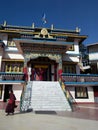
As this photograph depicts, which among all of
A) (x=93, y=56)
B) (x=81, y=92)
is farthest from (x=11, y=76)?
(x=93, y=56)

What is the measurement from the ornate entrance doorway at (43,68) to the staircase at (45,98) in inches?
150

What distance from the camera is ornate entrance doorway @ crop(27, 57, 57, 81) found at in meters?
18.7

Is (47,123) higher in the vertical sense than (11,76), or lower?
lower

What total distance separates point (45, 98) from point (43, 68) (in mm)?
7981

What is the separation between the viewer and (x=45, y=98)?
39.2 feet

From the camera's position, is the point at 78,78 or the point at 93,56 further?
the point at 93,56

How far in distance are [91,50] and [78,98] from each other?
8759mm

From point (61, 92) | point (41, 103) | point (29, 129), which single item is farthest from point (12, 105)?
point (61, 92)

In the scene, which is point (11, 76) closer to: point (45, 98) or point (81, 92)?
point (45, 98)

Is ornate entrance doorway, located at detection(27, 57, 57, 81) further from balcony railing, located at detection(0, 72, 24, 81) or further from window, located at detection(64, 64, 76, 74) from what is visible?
balcony railing, located at detection(0, 72, 24, 81)

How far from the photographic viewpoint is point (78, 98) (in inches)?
660

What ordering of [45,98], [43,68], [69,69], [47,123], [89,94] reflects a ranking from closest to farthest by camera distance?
1. [47,123]
2. [45,98]
3. [89,94]
4. [69,69]
5. [43,68]

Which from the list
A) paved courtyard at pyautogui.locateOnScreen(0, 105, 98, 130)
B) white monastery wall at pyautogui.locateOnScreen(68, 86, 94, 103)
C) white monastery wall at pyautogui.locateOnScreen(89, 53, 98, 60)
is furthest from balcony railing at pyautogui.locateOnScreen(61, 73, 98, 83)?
paved courtyard at pyautogui.locateOnScreen(0, 105, 98, 130)

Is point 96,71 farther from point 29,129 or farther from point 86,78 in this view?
point 29,129
